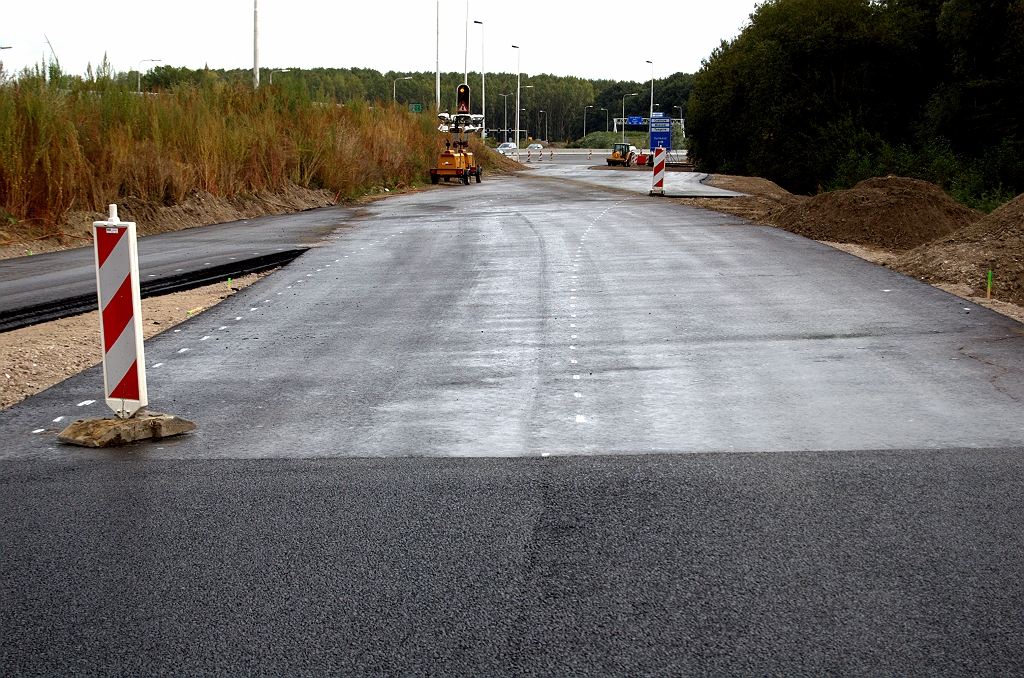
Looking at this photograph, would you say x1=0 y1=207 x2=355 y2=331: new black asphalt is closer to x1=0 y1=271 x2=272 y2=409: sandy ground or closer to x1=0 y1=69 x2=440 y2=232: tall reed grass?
x1=0 y1=271 x2=272 y2=409: sandy ground

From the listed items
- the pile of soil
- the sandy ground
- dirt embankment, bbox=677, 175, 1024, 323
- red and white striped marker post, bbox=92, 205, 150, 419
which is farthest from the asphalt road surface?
the pile of soil

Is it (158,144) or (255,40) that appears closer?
(158,144)

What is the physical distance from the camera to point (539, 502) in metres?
5.32

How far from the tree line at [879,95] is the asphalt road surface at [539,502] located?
75.2 feet

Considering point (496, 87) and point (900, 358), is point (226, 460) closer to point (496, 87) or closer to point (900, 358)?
point (900, 358)

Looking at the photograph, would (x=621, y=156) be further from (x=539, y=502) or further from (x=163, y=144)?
(x=539, y=502)

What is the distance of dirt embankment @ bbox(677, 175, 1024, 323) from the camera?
42.8 ft

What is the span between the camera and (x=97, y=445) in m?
6.47

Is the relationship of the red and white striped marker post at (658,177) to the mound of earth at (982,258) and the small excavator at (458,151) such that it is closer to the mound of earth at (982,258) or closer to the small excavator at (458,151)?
the small excavator at (458,151)

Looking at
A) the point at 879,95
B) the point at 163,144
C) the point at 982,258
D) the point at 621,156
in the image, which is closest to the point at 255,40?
the point at 163,144

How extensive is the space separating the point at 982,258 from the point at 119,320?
1136cm

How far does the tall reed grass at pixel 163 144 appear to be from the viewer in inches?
779

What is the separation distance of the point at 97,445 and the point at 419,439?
2042mm

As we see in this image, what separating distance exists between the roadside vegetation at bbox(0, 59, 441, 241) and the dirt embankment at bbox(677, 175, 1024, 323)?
12.6 metres
